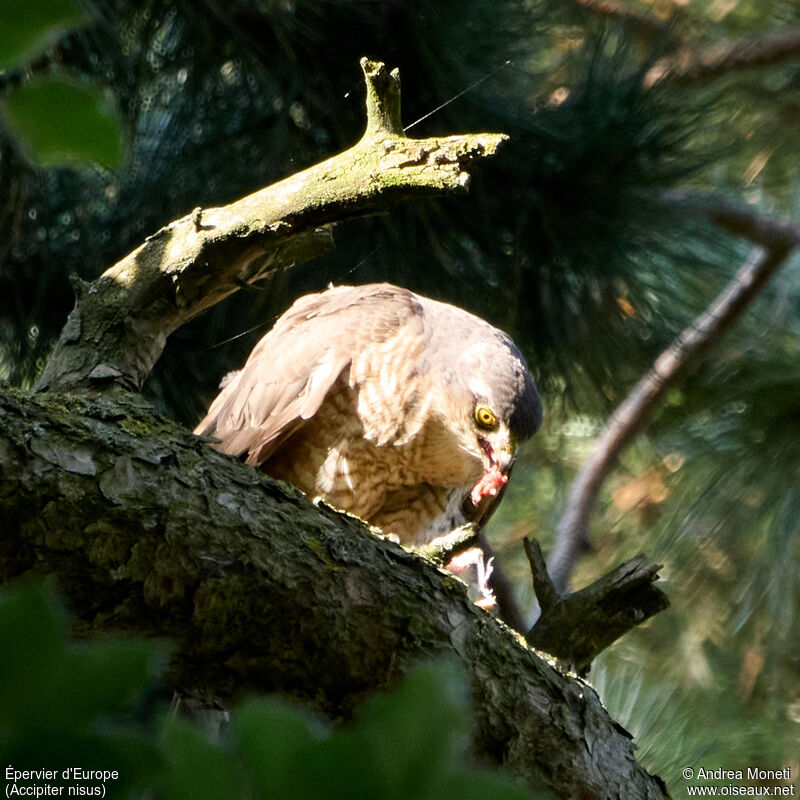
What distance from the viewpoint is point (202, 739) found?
534mm

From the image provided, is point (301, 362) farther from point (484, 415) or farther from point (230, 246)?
point (230, 246)

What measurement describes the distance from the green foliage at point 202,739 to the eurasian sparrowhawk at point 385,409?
2.66m

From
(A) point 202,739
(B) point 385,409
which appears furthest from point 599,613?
(A) point 202,739

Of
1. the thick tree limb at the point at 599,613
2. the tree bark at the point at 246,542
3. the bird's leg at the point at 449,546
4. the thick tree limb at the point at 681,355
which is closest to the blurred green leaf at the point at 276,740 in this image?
the tree bark at the point at 246,542

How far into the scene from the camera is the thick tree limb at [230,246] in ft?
7.18

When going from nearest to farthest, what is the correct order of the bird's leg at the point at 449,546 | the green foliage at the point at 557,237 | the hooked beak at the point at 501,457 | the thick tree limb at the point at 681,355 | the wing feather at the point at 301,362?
the bird's leg at the point at 449,546
the wing feather at the point at 301,362
the hooked beak at the point at 501,457
the green foliage at the point at 557,237
the thick tree limb at the point at 681,355

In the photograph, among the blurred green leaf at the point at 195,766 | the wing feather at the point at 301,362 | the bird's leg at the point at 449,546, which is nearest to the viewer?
the blurred green leaf at the point at 195,766

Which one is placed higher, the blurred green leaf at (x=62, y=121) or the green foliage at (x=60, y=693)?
the blurred green leaf at (x=62, y=121)

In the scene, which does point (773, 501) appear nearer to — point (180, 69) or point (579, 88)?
point (579, 88)

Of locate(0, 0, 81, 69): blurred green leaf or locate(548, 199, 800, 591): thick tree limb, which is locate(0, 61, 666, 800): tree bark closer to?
locate(0, 0, 81, 69): blurred green leaf

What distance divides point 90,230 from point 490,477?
1.68m

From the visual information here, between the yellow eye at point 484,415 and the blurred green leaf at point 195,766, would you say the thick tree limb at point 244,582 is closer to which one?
the blurred green leaf at point 195,766

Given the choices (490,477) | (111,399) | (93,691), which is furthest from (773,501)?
(93,691)

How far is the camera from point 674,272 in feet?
14.3
